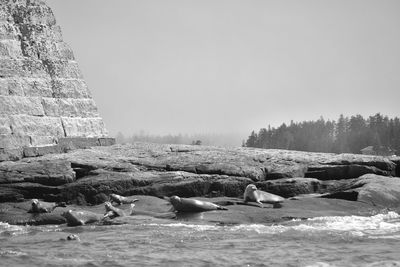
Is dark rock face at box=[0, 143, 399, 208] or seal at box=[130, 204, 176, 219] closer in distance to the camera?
seal at box=[130, 204, 176, 219]

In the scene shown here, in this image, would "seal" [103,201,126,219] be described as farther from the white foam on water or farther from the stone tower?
the stone tower

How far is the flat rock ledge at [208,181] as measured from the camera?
24.0 m

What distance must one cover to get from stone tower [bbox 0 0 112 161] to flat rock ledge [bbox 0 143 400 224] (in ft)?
6.09

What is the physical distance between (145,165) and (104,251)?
11.1 m

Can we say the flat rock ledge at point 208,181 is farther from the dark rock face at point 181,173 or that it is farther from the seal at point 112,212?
the seal at point 112,212

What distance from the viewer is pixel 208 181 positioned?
87.1 feet

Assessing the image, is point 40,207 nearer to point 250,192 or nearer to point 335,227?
point 250,192

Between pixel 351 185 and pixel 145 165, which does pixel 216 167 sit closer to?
pixel 145 165

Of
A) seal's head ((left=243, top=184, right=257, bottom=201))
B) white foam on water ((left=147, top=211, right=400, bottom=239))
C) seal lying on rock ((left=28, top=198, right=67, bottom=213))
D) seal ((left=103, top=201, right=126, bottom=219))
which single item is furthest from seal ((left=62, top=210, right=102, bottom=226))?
seal's head ((left=243, top=184, right=257, bottom=201))

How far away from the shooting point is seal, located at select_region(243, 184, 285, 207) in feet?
81.6

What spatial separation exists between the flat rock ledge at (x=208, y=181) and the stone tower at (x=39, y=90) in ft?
6.09

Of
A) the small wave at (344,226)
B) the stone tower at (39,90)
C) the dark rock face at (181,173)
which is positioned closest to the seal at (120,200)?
the dark rock face at (181,173)

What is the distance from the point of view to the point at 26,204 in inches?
984

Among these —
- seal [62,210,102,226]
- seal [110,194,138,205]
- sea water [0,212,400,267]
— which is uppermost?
seal [110,194,138,205]
